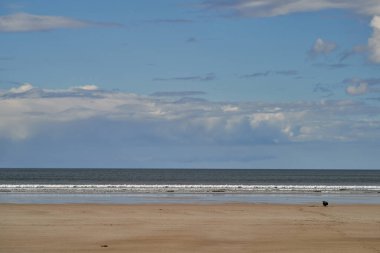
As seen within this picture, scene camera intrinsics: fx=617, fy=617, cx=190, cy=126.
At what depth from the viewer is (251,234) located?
18938 mm

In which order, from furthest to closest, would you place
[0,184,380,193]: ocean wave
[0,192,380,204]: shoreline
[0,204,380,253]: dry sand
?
[0,184,380,193]: ocean wave
[0,192,380,204]: shoreline
[0,204,380,253]: dry sand

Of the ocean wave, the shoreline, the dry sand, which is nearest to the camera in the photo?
the dry sand

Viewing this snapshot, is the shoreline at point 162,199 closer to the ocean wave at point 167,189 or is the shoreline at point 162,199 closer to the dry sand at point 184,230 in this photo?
the dry sand at point 184,230

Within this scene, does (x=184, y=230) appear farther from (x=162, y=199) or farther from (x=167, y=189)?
(x=167, y=189)

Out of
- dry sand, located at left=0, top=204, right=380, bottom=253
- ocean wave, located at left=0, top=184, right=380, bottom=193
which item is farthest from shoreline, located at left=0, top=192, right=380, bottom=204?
ocean wave, located at left=0, top=184, right=380, bottom=193

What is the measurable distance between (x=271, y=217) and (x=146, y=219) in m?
5.17

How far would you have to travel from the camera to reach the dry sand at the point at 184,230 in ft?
53.3

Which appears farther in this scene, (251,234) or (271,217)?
(271,217)

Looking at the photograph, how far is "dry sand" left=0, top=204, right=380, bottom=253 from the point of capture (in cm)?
1623

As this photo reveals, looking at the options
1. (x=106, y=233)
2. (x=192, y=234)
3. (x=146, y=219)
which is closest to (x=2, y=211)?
(x=146, y=219)

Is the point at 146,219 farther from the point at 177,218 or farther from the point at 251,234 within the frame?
the point at 251,234

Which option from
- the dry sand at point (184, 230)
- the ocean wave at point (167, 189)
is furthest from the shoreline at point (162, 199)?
the ocean wave at point (167, 189)

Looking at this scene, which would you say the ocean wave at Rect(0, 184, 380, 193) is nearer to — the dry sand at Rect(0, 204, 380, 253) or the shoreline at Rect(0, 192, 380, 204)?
the shoreline at Rect(0, 192, 380, 204)

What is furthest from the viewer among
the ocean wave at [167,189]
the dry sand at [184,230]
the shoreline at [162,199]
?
the ocean wave at [167,189]
